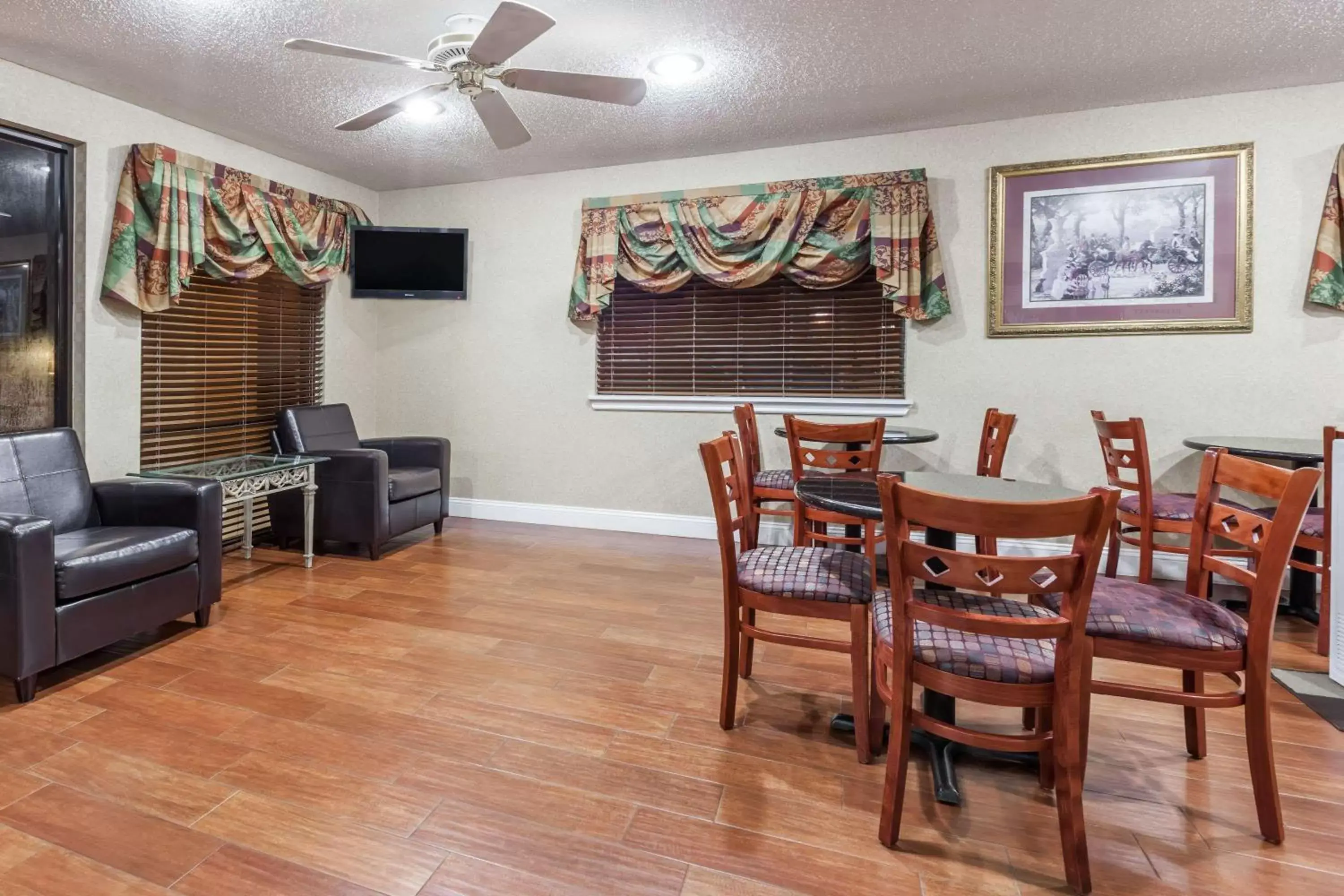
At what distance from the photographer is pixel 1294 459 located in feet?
8.89

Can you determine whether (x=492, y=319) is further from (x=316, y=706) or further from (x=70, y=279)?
(x=316, y=706)

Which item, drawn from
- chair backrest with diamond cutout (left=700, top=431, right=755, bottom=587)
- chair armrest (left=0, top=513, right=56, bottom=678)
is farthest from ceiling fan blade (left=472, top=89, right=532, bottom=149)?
chair armrest (left=0, top=513, right=56, bottom=678)

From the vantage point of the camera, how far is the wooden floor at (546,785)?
4.77ft

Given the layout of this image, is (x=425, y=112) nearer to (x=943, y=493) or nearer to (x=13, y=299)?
(x=13, y=299)

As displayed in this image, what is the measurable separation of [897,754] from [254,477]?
10.5 feet

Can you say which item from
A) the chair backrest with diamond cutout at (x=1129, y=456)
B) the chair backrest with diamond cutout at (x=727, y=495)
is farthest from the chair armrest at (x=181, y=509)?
the chair backrest with diamond cutout at (x=1129, y=456)

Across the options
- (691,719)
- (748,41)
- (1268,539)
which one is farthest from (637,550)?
(1268,539)

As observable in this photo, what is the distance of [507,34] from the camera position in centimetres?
225

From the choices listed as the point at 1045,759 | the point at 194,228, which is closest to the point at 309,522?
the point at 194,228

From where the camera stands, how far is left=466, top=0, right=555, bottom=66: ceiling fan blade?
6.83ft

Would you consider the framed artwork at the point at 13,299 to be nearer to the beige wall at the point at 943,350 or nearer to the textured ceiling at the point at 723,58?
the textured ceiling at the point at 723,58

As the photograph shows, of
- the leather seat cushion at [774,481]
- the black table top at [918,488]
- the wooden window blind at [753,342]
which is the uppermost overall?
the wooden window blind at [753,342]

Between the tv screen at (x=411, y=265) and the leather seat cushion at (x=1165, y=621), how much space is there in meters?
4.51

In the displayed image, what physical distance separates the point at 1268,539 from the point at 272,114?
470cm
